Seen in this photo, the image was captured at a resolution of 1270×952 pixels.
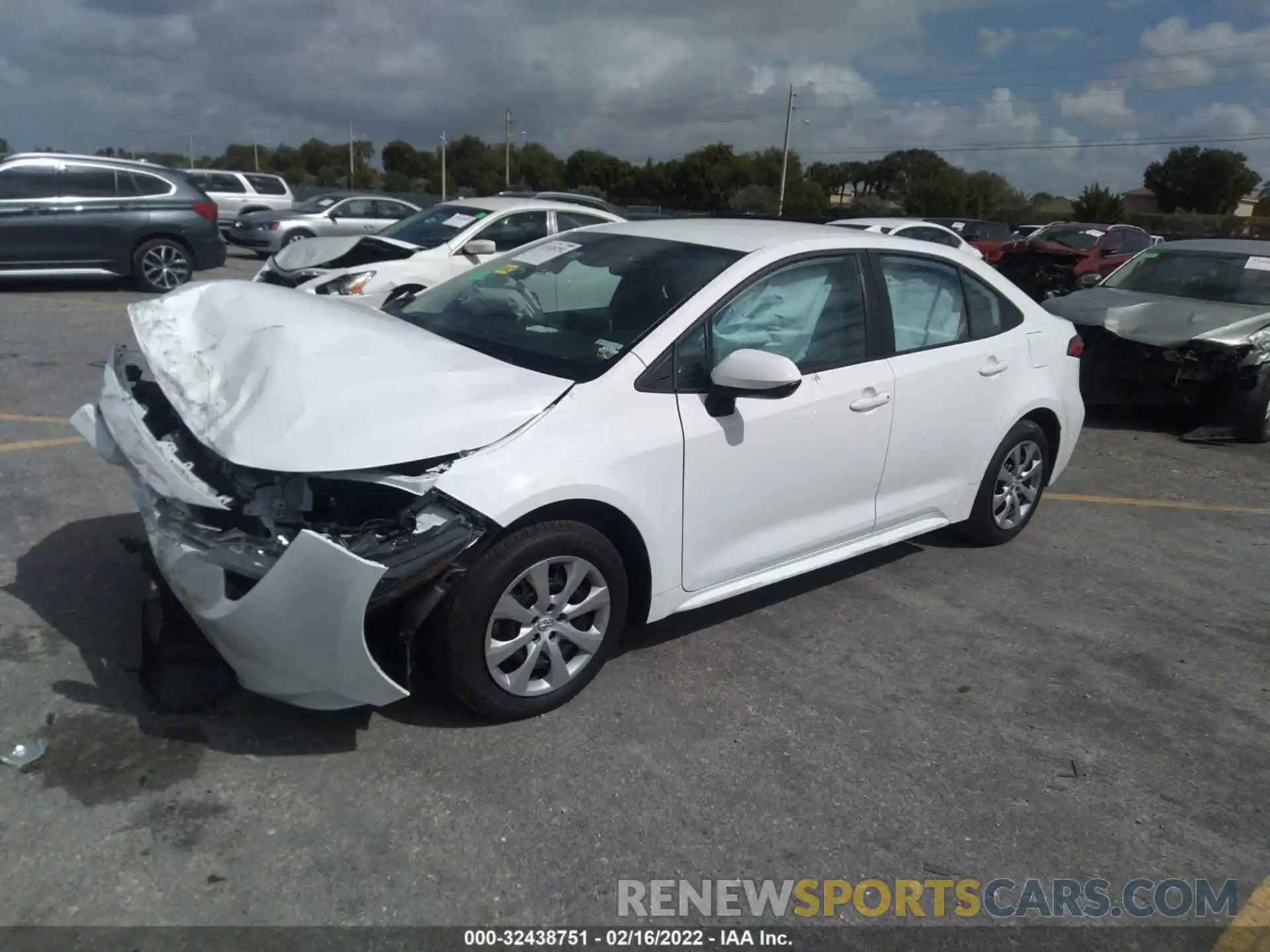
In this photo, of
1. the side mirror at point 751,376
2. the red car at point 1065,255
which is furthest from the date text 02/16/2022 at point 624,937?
the red car at point 1065,255

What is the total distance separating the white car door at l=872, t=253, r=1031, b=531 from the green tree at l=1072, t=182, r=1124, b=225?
5164 cm

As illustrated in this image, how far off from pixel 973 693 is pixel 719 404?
5.11ft

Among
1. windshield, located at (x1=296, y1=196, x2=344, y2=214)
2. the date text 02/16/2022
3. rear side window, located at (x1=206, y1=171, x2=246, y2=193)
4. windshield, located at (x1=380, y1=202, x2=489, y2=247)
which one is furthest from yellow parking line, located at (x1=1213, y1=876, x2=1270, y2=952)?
rear side window, located at (x1=206, y1=171, x2=246, y2=193)

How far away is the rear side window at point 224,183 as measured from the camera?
914 inches

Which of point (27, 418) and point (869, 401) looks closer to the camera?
point (869, 401)

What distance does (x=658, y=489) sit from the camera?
3.58 m

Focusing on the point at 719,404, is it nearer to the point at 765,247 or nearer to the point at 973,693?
the point at 765,247

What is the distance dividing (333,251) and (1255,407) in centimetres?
848

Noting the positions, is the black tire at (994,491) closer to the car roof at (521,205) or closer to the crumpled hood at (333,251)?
the crumpled hood at (333,251)

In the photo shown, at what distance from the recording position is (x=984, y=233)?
22953mm

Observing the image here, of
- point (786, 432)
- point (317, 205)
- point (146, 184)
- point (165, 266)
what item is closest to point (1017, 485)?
point (786, 432)

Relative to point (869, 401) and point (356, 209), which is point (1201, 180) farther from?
point (869, 401)

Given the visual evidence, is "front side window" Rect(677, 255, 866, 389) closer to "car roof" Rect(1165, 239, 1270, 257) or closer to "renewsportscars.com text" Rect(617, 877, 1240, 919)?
"renewsportscars.com text" Rect(617, 877, 1240, 919)

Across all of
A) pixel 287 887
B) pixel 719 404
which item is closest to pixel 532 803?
pixel 287 887
